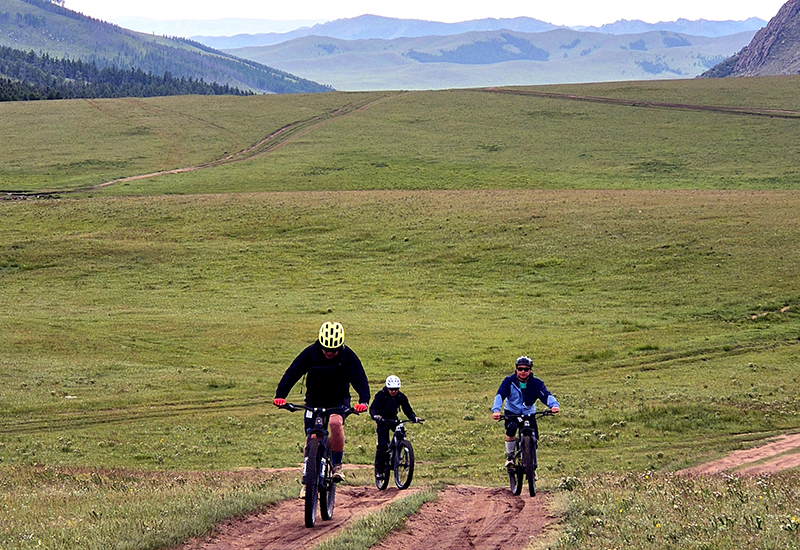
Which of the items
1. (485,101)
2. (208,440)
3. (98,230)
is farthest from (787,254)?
(485,101)

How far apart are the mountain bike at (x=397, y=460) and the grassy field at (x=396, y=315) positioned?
1.81 meters

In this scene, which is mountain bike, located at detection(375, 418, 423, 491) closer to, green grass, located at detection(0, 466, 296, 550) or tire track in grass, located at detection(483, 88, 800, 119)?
green grass, located at detection(0, 466, 296, 550)

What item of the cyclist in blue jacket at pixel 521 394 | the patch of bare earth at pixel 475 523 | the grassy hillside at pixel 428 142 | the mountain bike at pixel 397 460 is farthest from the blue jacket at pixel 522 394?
the grassy hillside at pixel 428 142

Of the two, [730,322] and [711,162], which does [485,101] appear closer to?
[711,162]

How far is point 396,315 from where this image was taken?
42281 mm

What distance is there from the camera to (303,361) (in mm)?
12891

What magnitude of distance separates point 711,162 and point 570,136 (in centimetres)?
2267

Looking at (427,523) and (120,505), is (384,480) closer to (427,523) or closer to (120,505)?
(427,523)

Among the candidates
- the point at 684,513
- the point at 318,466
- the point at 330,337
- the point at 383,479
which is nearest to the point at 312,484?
the point at 318,466

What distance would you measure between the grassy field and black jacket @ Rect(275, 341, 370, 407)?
2.03 m

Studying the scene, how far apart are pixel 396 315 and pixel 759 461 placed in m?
24.0

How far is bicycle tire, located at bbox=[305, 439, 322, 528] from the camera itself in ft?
39.7

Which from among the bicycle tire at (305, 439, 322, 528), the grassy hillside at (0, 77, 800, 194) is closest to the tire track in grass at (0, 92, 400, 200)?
the grassy hillside at (0, 77, 800, 194)

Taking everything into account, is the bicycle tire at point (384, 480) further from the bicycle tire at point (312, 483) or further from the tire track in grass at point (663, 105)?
the tire track in grass at point (663, 105)
